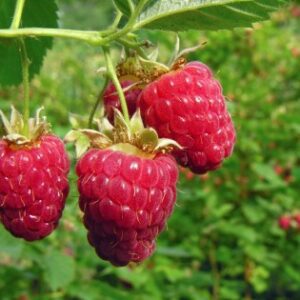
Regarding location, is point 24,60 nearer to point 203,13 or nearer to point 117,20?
point 117,20

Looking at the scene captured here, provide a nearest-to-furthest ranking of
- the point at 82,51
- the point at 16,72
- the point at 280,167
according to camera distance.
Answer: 1. the point at 16,72
2. the point at 280,167
3. the point at 82,51

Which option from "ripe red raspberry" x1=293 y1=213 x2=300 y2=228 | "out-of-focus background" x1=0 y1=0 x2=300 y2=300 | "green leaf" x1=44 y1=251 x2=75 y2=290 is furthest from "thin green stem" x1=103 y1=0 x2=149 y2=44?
"ripe red raspberry" x1=293 y1=213 x2=300 y2=228

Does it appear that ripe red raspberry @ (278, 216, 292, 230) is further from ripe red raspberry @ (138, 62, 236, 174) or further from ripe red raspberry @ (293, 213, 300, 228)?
ripe red raspberry @ (138, 62, 236, 174)

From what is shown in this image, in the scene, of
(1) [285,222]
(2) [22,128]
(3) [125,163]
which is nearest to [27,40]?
(2) [22,128]

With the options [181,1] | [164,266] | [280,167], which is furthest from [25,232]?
[280,167]

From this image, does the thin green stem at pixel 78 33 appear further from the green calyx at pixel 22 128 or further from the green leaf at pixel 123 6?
the green calyx at pixel 22 128

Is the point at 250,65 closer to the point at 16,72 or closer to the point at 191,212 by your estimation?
the point at 191,212

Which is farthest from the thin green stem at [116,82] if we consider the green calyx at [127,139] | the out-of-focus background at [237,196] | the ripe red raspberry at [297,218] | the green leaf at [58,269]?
the ripe red raspberry at [297,218]
